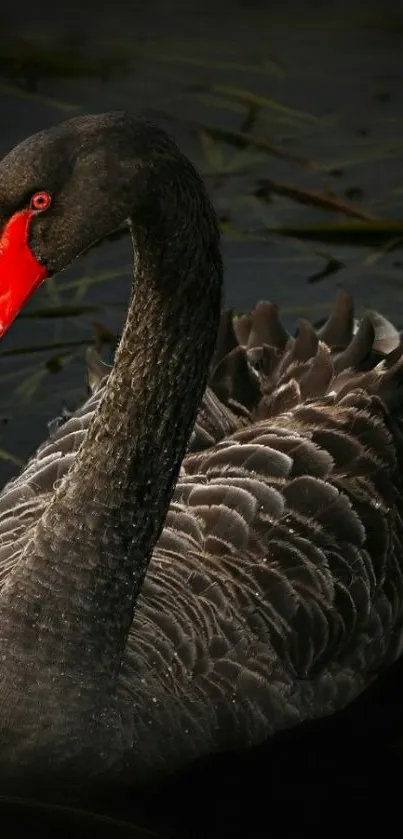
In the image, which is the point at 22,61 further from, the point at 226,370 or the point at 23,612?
the point at 23,612

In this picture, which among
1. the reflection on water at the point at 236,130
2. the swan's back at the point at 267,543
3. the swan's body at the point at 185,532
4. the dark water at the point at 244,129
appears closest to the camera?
the swan's body at the point at 185,532

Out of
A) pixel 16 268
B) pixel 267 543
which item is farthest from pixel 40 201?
pixel 267 543

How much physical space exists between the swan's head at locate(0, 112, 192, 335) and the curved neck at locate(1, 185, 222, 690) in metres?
0.39

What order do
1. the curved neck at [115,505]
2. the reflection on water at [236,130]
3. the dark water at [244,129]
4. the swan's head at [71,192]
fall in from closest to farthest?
the swan's head at [71,192] → the curved neck at [115,505] → the dark water at [244,129] → the reflection on water at [236,130]

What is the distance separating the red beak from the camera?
4.23 meters

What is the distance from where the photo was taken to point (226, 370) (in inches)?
231

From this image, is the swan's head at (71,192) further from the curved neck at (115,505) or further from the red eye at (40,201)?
the curved neck at (115,505)

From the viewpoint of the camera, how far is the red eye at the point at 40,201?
4195mm

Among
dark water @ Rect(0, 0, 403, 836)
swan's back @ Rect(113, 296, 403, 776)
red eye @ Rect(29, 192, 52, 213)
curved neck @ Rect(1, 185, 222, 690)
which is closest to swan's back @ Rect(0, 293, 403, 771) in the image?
swan's back @ Rect(113, 296, 403, 776)

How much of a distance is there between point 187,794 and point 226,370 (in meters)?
1.41

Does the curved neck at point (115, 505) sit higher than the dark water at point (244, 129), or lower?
higher

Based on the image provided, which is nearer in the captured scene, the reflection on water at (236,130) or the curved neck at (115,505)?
the curved neck at (115,505)

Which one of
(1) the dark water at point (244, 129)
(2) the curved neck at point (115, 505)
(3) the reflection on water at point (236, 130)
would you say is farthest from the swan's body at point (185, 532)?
(3) the reflection on water at point (236, 130)

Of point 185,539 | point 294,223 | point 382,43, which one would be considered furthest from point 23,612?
point 382,43
